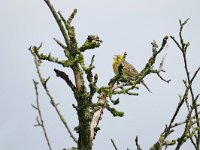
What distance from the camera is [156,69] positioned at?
5793mm

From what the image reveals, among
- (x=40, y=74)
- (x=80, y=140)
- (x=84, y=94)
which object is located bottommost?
(x=80, y=140)

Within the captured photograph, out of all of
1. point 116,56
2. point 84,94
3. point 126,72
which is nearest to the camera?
point 84,94

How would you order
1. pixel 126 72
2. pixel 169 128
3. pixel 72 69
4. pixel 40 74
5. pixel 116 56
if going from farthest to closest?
pixel 116 56
pixel 126 72
pixel 40 74
pixel 169 128
pixel 72 69

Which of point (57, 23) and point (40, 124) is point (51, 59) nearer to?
point (57, 23)

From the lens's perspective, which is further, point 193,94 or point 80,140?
point 193,94

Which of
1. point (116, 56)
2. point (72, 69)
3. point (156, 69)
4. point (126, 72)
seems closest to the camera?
point (72, 69)

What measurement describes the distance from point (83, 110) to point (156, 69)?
112 inches

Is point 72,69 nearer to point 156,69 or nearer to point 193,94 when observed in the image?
point 193,94

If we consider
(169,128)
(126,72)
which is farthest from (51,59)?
(126,72)

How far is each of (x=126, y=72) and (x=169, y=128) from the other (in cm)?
1191

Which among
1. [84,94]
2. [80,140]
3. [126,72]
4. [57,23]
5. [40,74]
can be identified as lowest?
[80,140]

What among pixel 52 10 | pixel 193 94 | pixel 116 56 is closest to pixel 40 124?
pixel 193 94

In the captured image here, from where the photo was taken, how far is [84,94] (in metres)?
3.10

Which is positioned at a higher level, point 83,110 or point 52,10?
point 52,10
